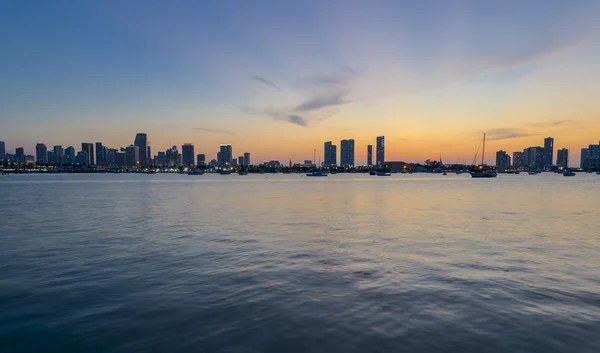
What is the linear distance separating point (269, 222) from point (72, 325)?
2436 centimetres

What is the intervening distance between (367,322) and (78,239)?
2398 centimetres

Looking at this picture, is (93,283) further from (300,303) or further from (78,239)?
(78,239)

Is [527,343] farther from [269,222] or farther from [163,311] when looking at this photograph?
[269,222]

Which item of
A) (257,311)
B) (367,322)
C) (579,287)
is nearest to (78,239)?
(257,311)

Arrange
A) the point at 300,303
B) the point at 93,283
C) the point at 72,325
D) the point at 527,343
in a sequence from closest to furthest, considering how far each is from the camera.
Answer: the point at 527,343, the point at 72,325, the point at 300,303, the point at 93,283

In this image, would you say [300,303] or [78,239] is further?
[78,239]

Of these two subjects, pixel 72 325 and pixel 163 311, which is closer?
pixel 72 325

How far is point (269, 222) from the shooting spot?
35188 mm

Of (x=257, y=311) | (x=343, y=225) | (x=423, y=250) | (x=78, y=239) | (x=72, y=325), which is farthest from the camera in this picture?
(x=343, y=225)

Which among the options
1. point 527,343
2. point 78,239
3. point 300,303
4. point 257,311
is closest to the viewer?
point 527,343

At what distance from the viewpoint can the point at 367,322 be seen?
1128cm

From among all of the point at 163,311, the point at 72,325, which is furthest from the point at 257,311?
the point at 72,325

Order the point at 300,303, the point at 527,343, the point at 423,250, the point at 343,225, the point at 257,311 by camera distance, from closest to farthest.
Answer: the point at 527,343, the point at 257,311, the point at 300,303, the point at 423,250, the point at 343,225

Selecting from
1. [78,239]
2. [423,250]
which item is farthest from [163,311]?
[78,239]
